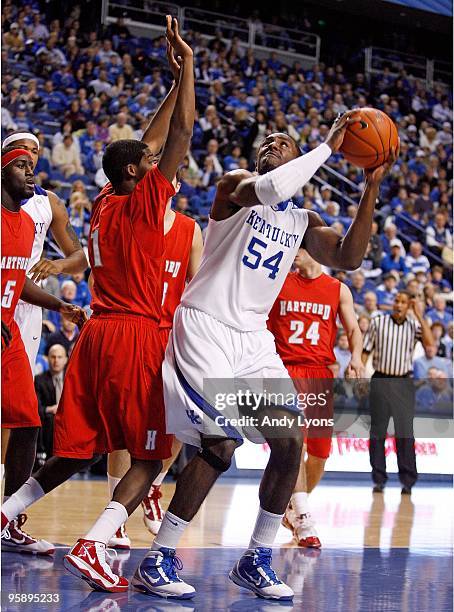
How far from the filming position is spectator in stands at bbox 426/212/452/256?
17.1 m

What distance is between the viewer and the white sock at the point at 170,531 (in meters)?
4.21

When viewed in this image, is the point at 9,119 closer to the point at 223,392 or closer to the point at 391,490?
the point at 391,490

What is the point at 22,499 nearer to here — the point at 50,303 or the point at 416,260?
the point at 50,303

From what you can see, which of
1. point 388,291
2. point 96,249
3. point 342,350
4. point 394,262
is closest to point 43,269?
point 96,249

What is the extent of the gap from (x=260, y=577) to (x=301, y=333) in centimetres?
261

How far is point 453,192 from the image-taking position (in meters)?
18.4

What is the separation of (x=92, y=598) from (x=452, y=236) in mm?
14399

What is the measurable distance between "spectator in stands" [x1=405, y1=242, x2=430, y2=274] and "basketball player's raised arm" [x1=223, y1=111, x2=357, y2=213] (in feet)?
39.1

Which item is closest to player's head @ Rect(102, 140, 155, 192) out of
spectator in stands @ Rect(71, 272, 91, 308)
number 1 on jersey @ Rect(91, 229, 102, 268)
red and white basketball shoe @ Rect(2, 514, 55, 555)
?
number 1 on jersey @ Rect(91, 229, 102, 268)

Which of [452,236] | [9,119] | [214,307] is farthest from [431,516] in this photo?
[452,236]

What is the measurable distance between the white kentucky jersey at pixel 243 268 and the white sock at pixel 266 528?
83cm

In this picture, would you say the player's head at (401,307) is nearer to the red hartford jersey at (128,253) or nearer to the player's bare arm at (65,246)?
the player's bare arm at (65,246)

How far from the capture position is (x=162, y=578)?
13.6 feet

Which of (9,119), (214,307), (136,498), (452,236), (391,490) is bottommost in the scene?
(391,490)
